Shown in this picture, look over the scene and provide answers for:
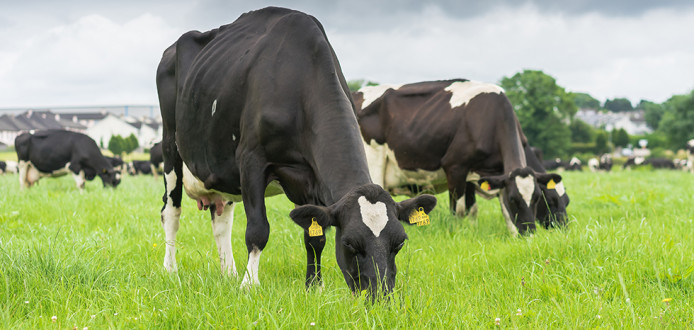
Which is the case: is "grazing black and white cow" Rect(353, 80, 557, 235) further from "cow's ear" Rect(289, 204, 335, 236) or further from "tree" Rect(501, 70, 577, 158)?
"tree" Rect(501, 70, 577, 158)

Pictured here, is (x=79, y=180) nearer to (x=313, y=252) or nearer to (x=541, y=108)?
(x=313, y=252)

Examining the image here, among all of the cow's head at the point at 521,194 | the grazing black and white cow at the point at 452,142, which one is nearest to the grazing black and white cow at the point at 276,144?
the cow's head at the point at 521,194

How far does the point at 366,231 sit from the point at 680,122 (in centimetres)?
7065

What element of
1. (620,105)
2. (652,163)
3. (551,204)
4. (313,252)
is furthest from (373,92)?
(620,105)

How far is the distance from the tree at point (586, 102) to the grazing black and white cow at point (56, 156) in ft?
505

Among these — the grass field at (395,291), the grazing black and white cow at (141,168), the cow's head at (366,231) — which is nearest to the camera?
the grass field at (395,291)

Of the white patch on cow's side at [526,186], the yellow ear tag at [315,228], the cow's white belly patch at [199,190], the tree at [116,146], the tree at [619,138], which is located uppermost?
the yellow ear tag at [315,228]

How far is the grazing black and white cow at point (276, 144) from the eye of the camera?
3.29 metres

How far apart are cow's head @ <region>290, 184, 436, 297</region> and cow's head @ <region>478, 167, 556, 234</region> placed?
3.51m

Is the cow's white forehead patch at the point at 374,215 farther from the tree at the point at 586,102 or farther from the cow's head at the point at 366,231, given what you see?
the tree at the point at 586,102

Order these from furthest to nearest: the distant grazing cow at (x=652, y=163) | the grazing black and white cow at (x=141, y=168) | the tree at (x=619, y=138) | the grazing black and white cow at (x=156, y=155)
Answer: the tree at (x=619, y=138), the distant grazing cow at (x=652, y=163), the grazing black and white cow at (x=141, y=168), the grazing black and white cow at (x=156, y=155)

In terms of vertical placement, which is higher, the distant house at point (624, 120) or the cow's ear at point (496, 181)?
the cow's ear at point (496, 181)

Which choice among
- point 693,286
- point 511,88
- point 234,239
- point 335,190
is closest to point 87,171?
point 234,239

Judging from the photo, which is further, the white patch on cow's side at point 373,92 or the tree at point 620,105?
the tree at point 620,105
